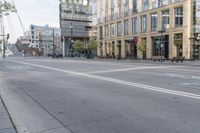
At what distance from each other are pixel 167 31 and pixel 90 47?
1214 inches

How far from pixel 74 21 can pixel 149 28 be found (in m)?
69.3

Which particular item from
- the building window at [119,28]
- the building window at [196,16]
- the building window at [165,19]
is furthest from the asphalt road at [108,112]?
the building window at [119,28]

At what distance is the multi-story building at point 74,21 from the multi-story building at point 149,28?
120 feet

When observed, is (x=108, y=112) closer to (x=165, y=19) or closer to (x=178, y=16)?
(x=178, y=16)

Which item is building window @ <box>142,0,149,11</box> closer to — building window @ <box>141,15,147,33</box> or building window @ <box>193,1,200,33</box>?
building window @ <box>141,15,147,33</box>

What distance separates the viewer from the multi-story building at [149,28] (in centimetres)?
5238

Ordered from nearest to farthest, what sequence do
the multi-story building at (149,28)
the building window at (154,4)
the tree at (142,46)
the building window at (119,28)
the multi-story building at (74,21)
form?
the multi-story building at (149,28) < the building window at (154,4) < the tree at (142,46) < the building window at (119,28) < the multi-story building at (74,21)

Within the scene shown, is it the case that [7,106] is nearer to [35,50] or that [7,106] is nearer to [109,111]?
[109,111]

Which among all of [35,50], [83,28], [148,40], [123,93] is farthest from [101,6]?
[123,93]

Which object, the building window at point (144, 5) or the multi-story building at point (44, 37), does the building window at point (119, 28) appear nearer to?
the building window at point (144, 5)

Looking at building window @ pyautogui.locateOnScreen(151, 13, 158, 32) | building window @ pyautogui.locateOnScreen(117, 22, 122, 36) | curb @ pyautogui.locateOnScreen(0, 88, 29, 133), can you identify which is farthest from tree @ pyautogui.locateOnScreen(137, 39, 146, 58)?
curb @ pyautogui.locateOnScreen(0, 88, 29, 133)

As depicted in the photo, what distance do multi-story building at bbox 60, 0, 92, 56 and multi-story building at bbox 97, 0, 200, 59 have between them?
3651 cm

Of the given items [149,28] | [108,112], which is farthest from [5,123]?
[149,28]

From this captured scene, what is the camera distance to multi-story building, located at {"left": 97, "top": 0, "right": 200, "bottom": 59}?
172ft
